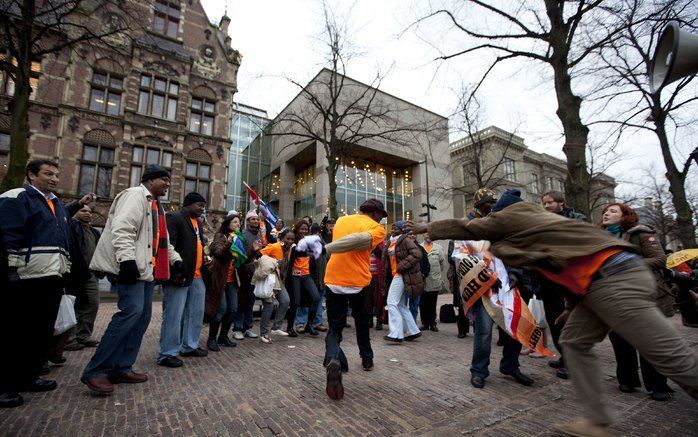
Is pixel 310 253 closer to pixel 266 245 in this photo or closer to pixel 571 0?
pixel 266 245

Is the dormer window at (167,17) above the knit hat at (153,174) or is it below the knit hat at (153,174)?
above

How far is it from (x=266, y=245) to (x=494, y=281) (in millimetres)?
4182

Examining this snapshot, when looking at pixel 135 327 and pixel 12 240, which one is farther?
pixel 135 327

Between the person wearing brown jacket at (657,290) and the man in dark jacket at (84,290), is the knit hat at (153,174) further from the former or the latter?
the person wearing brown jacket at (657,290)

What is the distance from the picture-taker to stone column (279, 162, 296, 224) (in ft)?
86.4

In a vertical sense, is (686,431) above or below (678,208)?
below

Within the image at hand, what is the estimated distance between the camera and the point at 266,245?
645cm

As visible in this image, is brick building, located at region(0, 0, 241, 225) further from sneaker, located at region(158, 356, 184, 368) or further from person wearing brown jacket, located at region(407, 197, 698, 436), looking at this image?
person wearing brown jacket, located at region(407, 197, 698, 436)

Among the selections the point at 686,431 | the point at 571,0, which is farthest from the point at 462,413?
the point at 571,0

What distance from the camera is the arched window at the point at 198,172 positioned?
21531 mm

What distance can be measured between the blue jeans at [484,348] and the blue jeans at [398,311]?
2.17 m

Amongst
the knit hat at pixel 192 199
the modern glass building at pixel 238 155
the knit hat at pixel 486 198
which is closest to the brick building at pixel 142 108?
the modern glass building at pixel 238 155

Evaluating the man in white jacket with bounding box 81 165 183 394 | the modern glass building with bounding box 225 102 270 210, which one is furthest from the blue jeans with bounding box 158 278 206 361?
the modern glass building with bounding box 225 102 270 210

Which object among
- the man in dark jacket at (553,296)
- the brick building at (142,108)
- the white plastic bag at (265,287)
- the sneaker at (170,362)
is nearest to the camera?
the sneaker at (170,362)
